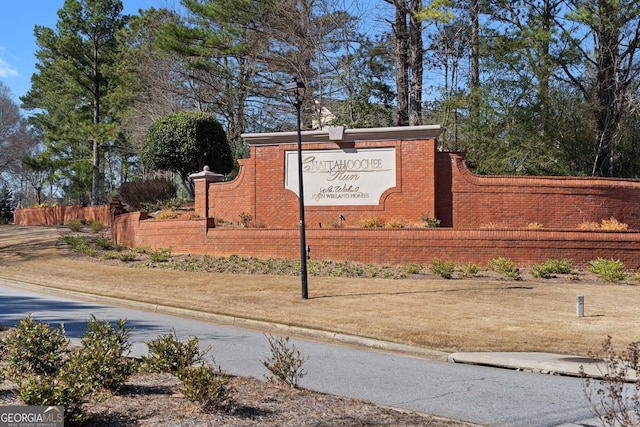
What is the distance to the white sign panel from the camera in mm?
24453

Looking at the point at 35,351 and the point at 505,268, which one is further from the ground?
the point at 35,351

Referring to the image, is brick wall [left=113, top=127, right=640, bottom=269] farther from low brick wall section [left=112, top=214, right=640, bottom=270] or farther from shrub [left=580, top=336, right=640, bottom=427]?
shrub [left=580, top=336, right=640, bottom=427]

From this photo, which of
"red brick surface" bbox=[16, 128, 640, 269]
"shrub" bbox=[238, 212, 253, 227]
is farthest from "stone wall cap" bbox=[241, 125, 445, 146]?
"shrub" bbox=[238, 212, 253, 227]

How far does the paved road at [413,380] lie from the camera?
7.23 meters

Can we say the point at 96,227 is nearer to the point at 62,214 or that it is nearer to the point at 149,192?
the point at 149,192

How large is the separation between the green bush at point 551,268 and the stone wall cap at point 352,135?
607 cm

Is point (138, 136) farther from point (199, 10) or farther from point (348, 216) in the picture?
point (348, 216)

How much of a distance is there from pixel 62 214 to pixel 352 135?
93.4 feet

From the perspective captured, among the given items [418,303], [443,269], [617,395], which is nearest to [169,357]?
[617,395]

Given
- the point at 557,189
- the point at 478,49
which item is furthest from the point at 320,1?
the point at 557,189

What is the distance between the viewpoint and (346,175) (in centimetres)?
2478

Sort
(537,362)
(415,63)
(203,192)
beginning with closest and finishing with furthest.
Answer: (537,362)
(203,192)
(415,63)

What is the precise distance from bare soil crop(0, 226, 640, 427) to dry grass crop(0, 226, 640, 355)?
0.09ft

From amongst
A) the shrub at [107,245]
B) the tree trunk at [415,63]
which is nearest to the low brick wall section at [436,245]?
the shrub at [107,245]
